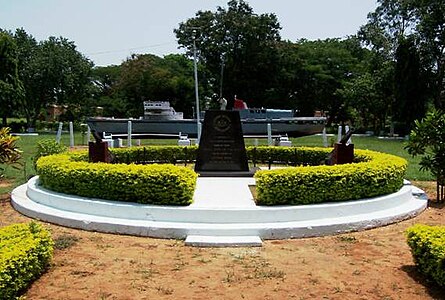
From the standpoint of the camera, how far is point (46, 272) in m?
5.30

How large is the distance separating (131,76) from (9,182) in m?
37.0

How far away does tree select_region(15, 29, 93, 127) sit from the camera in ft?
136

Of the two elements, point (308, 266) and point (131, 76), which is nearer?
point (308, 266)

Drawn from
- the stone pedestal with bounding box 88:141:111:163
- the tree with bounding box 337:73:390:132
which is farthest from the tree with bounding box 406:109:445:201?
the tree with bounding box 337:73:390:132

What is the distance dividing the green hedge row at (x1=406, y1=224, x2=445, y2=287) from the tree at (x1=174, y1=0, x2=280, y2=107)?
126ft

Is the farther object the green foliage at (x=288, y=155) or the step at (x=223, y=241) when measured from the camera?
the green foliage at (x=288, y=155)

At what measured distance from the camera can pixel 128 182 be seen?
7.36 metres

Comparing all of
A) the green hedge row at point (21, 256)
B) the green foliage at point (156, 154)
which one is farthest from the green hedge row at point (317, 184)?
the green foliage at point (156, 154)

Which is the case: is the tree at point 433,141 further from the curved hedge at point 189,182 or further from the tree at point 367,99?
the tree at point 367,99

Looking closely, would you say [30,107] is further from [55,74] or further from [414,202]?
[414,202]

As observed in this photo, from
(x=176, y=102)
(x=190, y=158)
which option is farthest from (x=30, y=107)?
(x=190, y=158)

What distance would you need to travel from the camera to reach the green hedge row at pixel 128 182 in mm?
7172

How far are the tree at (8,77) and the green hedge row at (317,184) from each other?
109 ft

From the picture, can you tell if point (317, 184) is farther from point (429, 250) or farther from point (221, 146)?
point (221, 146)
